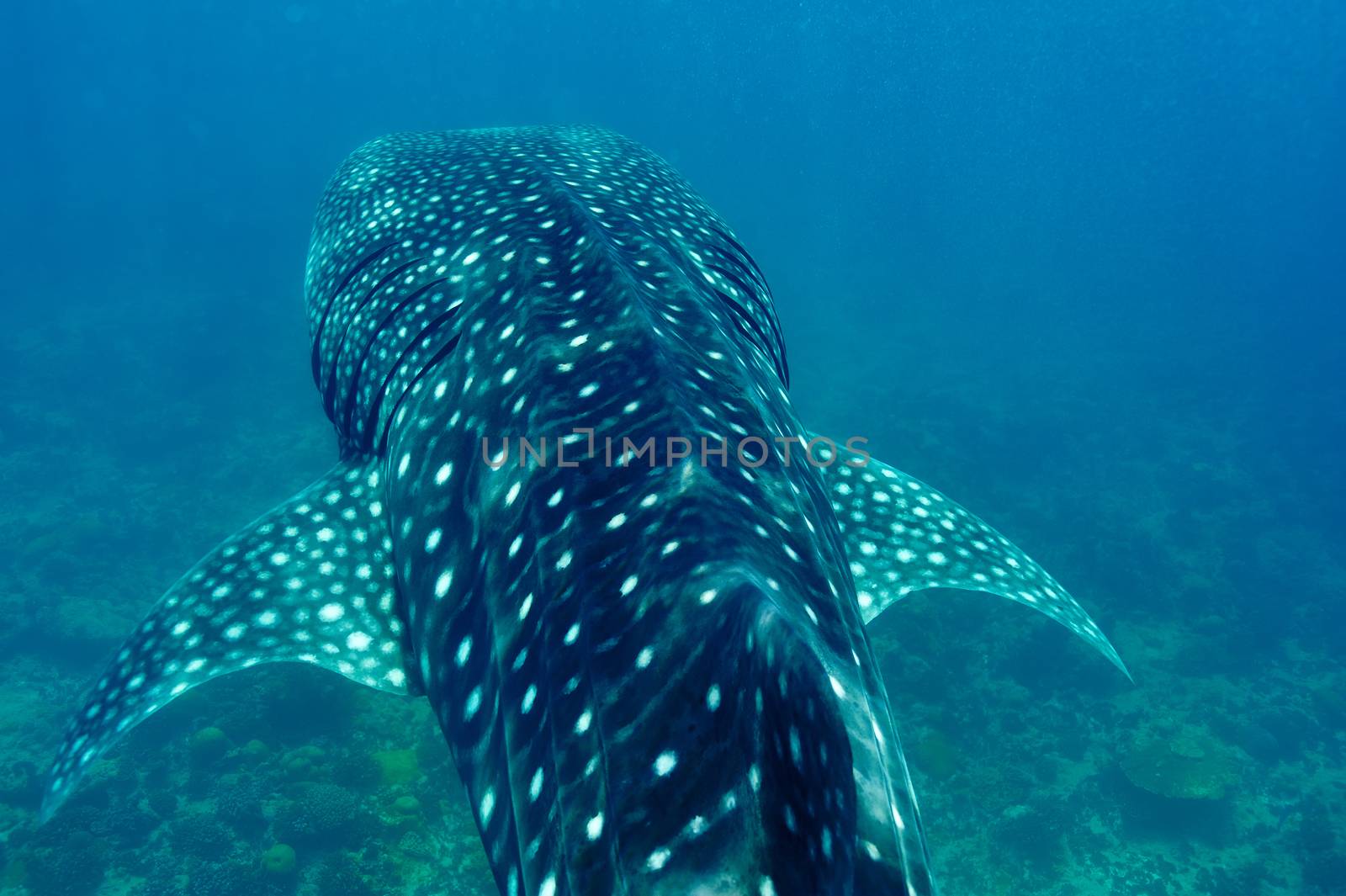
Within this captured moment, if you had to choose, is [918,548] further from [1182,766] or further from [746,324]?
[1182,766]

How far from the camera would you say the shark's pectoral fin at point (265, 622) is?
2.74m

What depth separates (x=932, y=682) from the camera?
36.8ft

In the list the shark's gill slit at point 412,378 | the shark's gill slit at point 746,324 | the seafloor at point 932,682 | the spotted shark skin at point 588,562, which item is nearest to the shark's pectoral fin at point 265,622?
the spotted shark skin at point 588,562

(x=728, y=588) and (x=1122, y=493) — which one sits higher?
(x=728, y=588)

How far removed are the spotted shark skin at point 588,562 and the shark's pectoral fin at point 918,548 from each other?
2 centimetres

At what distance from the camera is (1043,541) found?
50.0 feet

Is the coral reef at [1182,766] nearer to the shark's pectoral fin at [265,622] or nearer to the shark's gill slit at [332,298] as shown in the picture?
the shark's pectoral fin at [265,622]

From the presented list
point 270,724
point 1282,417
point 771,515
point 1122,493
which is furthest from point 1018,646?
point 1282,417

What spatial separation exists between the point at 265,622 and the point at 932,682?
1030 centimetres

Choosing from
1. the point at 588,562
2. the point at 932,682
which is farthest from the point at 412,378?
the point at 932,682

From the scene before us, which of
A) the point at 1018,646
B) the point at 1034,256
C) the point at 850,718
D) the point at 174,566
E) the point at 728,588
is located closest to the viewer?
the point at 850,718

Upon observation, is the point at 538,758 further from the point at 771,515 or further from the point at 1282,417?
the point at 1282,417

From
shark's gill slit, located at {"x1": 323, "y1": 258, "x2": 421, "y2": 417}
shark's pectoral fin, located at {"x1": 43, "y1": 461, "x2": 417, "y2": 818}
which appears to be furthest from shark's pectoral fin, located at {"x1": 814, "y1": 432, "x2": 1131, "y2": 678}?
shark's gill slit, located at {"x1": 323, "y1": 258, "x2": 421, "y2": 417}

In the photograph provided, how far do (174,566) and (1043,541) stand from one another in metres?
16.2
